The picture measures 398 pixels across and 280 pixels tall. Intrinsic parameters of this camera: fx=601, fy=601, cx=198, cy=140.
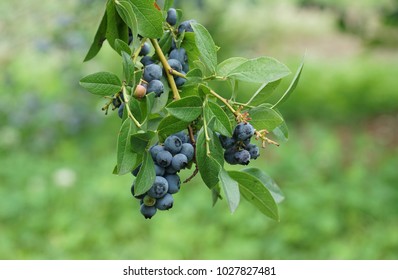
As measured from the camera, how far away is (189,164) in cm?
70

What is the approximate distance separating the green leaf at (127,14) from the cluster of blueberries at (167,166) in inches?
5.6

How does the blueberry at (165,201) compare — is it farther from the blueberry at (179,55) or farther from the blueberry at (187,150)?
the blueberry at (179,55)

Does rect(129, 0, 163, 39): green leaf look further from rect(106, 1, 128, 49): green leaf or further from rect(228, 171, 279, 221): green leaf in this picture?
rect(228, 171, 279, 221): green leaf

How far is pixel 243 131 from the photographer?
66 cm

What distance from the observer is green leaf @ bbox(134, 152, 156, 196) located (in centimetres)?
66

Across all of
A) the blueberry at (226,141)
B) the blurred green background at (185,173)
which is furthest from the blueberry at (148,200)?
the blurred green background at (185,173)

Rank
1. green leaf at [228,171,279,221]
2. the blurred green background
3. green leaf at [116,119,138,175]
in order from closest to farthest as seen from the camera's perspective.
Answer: green leaf at [116,119,138,175]
green leaf at [228,171,279,221]
the blurred green background

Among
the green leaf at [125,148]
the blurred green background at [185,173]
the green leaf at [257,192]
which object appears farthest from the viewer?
the blurred green background at [185,173]

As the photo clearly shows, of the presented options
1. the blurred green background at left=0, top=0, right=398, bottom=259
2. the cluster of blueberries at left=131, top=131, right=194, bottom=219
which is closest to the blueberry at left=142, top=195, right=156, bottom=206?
the cluster of blueberries at left=131, top=131, right=194, bottom=219

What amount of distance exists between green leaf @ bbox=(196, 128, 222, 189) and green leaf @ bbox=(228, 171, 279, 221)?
10 cm

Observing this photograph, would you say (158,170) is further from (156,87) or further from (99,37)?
(99,37)

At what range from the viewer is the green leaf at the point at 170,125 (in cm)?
66

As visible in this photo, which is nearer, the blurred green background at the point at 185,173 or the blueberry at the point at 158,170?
the blueberry at the point at 158,170

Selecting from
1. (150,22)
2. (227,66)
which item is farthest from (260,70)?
(150,22)
